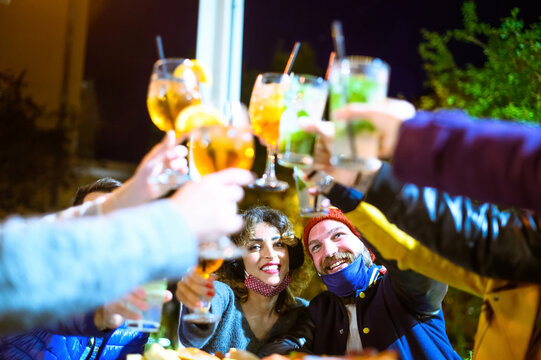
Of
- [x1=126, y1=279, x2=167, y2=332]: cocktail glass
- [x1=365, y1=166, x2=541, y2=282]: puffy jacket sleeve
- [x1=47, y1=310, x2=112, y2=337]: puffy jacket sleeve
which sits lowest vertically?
[x1=47, y1=310, x2=112, y2=337]: puffy jacket sleeve

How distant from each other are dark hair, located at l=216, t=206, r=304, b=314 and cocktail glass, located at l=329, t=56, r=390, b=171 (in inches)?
52.6

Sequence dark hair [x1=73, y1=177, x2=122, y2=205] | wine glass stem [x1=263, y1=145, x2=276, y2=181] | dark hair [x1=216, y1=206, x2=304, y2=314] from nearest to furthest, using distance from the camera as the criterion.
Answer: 1. wine glass stem [x1=263, y1=145, x2=276, y2=181]
2. dark hair [x1=73, y1=177, x2=122, y2=205]
3. dark hair [x1=216, y1=206, x2=304, y2=314]

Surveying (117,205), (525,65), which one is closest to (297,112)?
(117,205)

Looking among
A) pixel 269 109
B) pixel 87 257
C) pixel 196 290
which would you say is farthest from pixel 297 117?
pixel 87 257

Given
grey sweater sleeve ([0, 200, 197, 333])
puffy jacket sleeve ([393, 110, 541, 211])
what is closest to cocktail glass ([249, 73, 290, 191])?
puffy jacket sleeve ([393, 110, 541, 211])

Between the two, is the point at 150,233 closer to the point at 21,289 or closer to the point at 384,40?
the point at 21,289

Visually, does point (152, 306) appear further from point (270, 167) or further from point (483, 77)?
point (483, 77)

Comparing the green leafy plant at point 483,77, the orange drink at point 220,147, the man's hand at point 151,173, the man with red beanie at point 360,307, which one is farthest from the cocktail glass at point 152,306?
the green leafy plant at point 483,77

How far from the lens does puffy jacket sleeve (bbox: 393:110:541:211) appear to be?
1.00 meters

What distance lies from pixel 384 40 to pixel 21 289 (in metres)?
3.86

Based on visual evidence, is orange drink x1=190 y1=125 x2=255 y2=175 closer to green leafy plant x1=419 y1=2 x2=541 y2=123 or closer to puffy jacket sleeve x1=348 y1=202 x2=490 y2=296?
puffy jacket sleeve x1=348 y1=202 x2=490 y2=296

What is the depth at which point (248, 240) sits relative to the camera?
2.38 m

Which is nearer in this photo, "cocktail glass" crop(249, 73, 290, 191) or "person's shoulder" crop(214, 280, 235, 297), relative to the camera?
"cocktail glass" crop(249, 73, 290, 191)

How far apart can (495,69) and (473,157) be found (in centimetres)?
239
